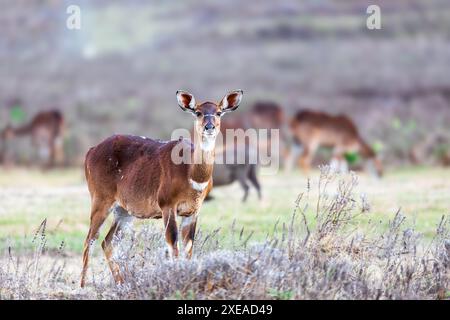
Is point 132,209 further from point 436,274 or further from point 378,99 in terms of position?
point 378,99

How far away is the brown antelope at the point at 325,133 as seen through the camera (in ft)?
99.7

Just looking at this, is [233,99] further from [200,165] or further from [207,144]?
[200,165]

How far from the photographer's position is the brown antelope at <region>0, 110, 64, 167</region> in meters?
31.9

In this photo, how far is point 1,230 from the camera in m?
17.3

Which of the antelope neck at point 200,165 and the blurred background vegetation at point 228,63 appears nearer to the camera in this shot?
the antelope neck at point 200,165

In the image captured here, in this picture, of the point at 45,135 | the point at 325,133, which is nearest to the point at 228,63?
the point at 45,135

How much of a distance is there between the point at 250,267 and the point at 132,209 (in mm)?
2096

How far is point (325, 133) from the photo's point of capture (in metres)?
30.7

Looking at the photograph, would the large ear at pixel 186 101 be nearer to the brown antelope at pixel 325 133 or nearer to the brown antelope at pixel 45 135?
the brown antelope at pixel 325 133

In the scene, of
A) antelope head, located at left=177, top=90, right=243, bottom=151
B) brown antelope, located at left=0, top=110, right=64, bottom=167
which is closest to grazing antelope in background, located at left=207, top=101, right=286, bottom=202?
brown antelope, located at left=0, top=110, right=64, bottom=167

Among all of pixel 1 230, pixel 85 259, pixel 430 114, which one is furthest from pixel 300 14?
pixel 85 259

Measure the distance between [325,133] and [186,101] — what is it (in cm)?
1939

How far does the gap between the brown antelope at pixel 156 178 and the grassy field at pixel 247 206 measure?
170cm

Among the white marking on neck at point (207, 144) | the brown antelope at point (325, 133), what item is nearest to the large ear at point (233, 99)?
the white marking on neck at point (207, 144)
